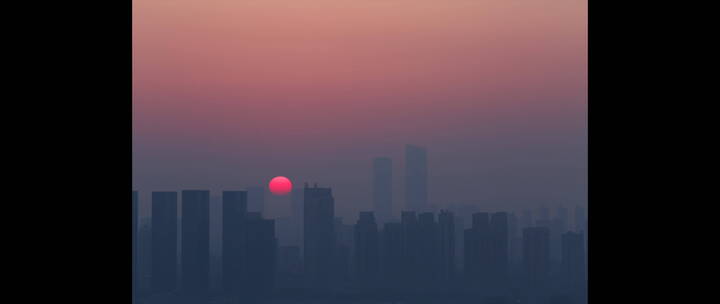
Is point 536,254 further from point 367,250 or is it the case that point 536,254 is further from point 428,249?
point 367,250

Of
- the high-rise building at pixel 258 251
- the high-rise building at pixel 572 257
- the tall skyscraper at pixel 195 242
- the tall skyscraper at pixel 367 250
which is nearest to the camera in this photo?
the high-rise building at pixel 572 257

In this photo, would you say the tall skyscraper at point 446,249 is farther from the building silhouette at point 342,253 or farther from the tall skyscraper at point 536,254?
the building silhouette at point 342,253

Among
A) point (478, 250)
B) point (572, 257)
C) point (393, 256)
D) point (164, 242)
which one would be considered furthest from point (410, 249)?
point (164, 242)

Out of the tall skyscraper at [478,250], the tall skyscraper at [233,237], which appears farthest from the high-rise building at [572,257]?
the tall skyscraper at [233,237]

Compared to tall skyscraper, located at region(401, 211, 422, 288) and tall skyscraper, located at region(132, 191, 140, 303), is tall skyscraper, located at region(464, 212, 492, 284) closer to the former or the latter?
tall skyscraper, located at region(401, 211, 422, 288)
